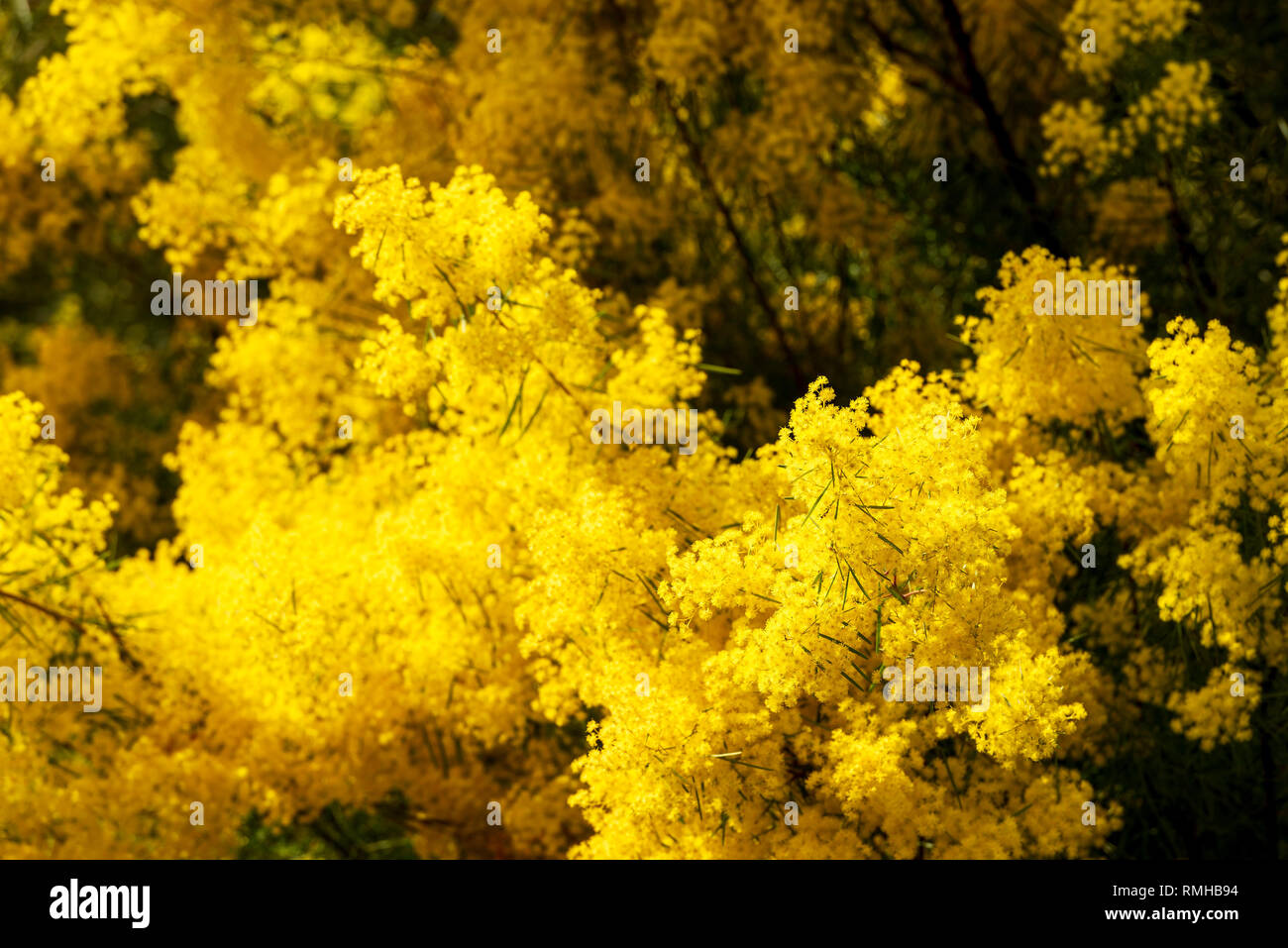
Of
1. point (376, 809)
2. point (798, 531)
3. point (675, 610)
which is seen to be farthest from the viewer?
point (376, 809)

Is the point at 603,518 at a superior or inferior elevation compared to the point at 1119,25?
inferior

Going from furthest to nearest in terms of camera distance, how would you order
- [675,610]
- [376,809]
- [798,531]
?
[376,809]
[675,610]
[798,531]

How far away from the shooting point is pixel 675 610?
145 inches

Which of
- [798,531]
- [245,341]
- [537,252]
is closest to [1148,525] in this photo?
[798,531]

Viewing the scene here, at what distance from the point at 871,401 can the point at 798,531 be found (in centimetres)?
70

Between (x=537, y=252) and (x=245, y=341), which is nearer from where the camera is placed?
(x=537, y=252)

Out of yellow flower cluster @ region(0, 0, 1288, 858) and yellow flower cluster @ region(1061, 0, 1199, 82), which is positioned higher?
yellow flower cluster @ region(1061, 0, 1199, 82)

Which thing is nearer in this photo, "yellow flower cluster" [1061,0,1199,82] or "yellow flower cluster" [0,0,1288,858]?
"yellow flower cluster" [0,0,1288,858]

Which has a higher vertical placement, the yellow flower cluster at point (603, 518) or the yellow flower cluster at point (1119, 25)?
the yellow flower cluster at point (1119, 25)

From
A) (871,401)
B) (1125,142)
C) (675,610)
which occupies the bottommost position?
(675,610)

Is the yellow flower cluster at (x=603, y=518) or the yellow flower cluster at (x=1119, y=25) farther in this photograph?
the yellow flower cluster at (x=1119, y=25)

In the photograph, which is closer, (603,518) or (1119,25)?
(603,518)
